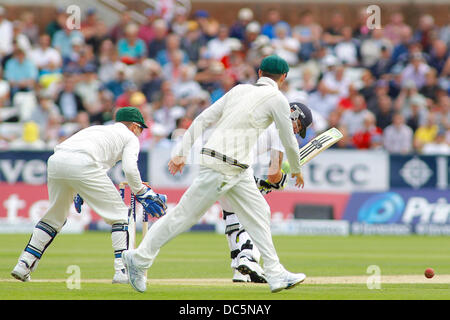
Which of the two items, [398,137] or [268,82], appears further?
[398,137]

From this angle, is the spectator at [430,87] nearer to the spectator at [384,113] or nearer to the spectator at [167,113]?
the spectator at [384,113]

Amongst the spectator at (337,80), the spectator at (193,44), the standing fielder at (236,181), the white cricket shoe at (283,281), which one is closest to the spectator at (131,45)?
the spectator at (193,44)

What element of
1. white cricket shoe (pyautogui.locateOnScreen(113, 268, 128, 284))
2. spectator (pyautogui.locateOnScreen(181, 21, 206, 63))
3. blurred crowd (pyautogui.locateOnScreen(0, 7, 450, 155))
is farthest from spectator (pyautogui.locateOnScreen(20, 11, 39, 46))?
white cricket shoe (pyautogui.locateOnScreen(113, 268, 128, 284))

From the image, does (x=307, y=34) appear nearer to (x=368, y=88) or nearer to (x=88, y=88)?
(x=368, y=88)

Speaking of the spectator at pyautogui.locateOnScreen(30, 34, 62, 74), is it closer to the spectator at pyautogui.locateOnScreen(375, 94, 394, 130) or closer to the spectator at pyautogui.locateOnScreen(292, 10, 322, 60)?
the spectator at pyautogui.locateOnScreen(292, 10, 322, 60)

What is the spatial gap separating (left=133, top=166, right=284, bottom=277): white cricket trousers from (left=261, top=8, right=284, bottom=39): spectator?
1545 centimetres

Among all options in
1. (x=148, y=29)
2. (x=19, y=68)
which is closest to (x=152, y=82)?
(x=148, y=29)

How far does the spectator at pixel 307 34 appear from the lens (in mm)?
23203

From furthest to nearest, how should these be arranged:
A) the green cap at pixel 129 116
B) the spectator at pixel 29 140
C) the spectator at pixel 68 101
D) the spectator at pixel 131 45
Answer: the spectator at pixel 131 45 < the spectator at pixel 68 101 < the spectator at pixel 29 140 < the green cap at pixel 129 116

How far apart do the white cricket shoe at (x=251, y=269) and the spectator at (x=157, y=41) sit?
45.0 feet

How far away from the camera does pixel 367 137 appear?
20312 millimetres

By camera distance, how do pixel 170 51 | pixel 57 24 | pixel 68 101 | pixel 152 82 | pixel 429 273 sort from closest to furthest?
1. pixel 429 273
2. pixel 68 101
3. pixel 152 82
4. pixel 170 51
5. pixel 57 24

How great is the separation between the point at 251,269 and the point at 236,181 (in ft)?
6.13

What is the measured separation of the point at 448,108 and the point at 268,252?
13.9m
